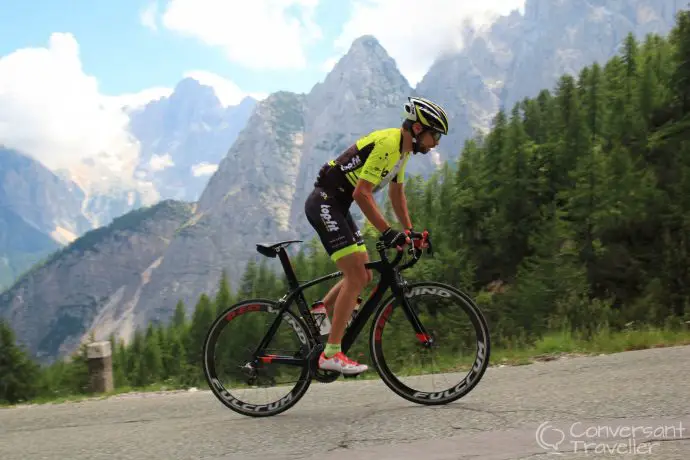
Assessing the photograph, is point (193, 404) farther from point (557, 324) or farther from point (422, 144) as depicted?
point (557, 324)

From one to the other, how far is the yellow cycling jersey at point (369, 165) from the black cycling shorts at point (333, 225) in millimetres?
123

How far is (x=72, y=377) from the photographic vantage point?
44281mm

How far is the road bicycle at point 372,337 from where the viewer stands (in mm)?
5250

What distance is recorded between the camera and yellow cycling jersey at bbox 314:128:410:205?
198 inches

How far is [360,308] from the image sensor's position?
17.5ft

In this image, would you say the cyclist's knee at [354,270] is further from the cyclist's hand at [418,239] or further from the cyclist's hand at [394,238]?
the cyclist's hand at [418,239]

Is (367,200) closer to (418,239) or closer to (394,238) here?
(394,238)

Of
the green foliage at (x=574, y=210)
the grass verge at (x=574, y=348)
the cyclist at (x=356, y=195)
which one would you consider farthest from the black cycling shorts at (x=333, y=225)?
the green foliage at (x=574, y=210)

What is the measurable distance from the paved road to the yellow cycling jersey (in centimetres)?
205

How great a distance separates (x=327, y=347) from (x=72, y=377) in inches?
1786

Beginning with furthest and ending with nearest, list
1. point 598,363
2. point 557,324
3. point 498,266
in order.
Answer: point 498,266 < point 557,324 < point 598,363

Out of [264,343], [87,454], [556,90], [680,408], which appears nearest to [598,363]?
[680,408]

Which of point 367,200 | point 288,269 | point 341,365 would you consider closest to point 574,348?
point 341,365

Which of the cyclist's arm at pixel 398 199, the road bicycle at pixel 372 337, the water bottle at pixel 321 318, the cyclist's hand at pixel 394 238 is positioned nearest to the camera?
the cyclist's hand at pixel 394 238
